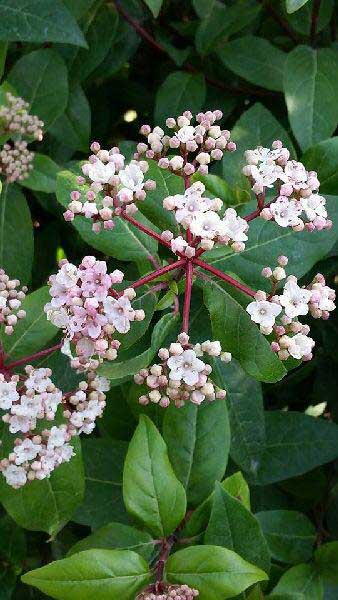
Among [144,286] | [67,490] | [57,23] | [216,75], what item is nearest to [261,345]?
[144,286]

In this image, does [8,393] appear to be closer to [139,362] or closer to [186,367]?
[139,362]

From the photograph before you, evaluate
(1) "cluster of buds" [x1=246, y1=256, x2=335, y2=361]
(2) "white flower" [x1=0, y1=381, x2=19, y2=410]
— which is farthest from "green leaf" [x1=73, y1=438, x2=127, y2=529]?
(1) "cluster of buds" [x1=246, y1=256, x2=335, y2=361]

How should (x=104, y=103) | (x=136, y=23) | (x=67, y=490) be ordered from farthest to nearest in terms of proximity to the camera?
(x=104, y=103)
(x=136, y=23)
(x=67, y=490)

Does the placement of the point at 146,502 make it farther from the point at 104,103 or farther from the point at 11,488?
the point at 104,103

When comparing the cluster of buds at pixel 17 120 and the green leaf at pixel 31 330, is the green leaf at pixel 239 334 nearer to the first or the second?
the green leaf at pixel 31 330

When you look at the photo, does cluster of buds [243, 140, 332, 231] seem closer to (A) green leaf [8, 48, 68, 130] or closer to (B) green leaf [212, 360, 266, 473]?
(B) green leaf [212, 360, 266, 473]

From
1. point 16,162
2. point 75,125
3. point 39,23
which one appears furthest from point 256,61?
point 16,162

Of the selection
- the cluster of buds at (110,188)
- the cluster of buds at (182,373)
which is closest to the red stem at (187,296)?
the cluster of buds at (182,373)
